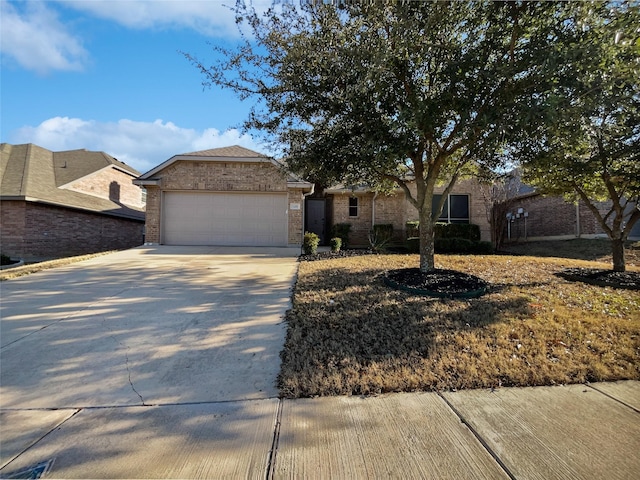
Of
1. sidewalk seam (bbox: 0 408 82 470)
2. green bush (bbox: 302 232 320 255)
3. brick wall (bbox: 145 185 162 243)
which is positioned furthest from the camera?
brick wall (bbox: 145 185 162 243)

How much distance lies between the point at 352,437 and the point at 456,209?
14882mm

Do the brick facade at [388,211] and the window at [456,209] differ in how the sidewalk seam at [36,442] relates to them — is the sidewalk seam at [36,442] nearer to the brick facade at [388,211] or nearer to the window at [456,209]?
the brick facade at [388,211]

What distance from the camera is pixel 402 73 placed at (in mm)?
5762

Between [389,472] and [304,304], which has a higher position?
[304,304]

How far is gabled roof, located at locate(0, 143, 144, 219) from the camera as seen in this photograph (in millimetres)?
14469

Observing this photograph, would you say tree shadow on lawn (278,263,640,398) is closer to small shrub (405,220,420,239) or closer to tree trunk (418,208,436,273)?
tree trunk (418,208,436,273)

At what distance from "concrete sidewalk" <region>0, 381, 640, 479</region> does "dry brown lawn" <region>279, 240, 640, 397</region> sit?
0.26 m

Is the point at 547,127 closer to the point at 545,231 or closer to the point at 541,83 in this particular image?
the point at 541,83

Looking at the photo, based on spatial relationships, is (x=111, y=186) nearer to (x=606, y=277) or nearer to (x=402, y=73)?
(x=402, y=73)

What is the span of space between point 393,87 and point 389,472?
5.79 m

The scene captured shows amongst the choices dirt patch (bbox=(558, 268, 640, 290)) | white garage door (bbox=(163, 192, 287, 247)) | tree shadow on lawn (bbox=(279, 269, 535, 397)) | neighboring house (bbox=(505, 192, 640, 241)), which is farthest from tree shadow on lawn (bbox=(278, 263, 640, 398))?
neighboring house (bbox=(505, 192, 640, 241))

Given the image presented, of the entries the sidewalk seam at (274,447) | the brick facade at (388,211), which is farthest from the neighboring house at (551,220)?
the sidewalk seam at (274,447)

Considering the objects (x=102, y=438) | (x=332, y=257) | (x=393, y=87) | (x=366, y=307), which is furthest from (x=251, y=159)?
(x=102, y=438)

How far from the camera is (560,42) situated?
4.68 metres
